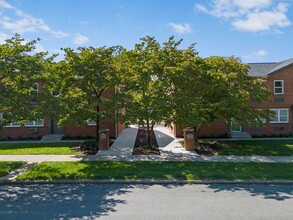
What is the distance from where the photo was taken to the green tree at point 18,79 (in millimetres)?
11430

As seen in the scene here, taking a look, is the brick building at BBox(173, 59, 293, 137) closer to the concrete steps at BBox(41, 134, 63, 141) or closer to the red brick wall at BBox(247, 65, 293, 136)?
the red brick wall at BBox(247, 65, 293, 136)

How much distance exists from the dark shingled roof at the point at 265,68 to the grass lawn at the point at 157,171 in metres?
13.9

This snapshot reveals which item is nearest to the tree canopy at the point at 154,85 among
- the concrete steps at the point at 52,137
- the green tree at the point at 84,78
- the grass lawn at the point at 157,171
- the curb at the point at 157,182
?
the green tree at the point at 84,78

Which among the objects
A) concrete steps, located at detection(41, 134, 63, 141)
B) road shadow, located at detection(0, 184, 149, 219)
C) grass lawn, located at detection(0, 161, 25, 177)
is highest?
concrete steps, located at detection(41, 134, 63, 141)

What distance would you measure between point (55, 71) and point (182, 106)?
680cm

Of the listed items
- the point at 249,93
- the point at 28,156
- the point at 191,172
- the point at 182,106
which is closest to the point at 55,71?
the point at 28,156

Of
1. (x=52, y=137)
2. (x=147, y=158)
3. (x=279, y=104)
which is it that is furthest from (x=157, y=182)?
(x=279, y=104)

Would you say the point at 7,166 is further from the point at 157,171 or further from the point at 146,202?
the point at 146,202

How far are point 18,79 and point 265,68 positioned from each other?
21714 millimetres

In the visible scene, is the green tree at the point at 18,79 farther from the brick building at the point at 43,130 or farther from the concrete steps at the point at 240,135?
the concrete steps at the point at 240,135

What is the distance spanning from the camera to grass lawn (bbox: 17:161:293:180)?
34.9 ft

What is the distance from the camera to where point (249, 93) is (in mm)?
16938

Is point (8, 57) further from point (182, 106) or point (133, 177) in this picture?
point (182, 106)

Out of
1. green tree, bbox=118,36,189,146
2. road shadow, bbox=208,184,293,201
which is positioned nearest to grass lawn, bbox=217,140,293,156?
green tree, bbox=118,36,189,146
